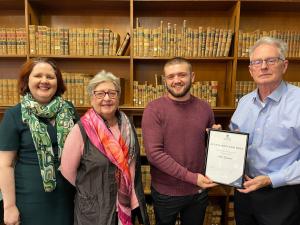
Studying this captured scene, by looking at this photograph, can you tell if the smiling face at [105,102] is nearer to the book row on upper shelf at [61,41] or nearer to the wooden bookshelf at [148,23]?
the wooden bookshelf at [148,23]

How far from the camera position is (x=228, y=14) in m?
2.73

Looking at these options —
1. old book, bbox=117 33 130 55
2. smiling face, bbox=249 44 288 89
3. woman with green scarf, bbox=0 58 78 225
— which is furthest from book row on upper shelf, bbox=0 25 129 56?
smiling face, bbox=249 44 288 89

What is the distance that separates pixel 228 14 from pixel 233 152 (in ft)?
5.95

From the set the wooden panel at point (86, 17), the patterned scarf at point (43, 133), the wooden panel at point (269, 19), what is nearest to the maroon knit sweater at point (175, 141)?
Result: the patterned scarf at point (43, 133)

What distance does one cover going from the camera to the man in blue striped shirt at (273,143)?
1432 millimetres

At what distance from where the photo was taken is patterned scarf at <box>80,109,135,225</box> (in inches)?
59.3

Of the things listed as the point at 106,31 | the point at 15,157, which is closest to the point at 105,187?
the point at 15,157

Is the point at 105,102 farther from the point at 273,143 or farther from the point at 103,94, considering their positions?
the point at 273,143

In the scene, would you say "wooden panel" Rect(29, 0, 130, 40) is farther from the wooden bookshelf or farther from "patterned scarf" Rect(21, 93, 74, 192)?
"patterned scarf" Rect(21, 93, 74, 192)

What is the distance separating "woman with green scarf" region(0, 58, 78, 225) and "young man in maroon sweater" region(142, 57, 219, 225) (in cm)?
58

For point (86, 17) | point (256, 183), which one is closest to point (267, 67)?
point (256, 183)

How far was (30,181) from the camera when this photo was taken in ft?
5.22

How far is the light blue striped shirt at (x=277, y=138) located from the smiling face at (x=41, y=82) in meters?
1.30

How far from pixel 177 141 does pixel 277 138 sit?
1.98 feet
